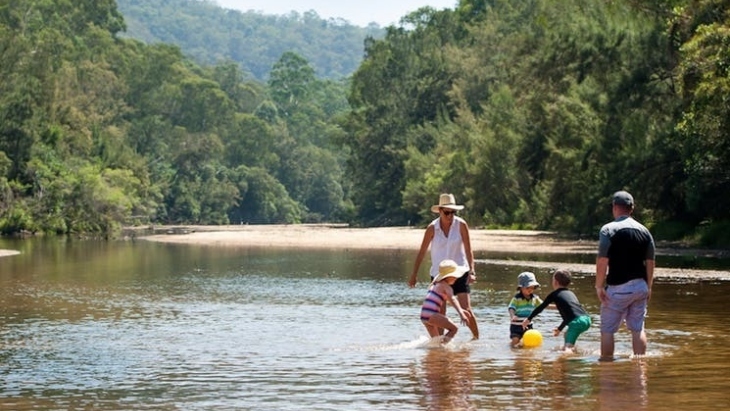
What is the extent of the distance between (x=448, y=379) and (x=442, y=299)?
2.84 m

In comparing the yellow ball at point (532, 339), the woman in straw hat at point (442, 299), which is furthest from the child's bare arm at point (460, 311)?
the yellow ball at point (532, 339)

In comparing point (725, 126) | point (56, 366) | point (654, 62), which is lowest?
point (56, 366)

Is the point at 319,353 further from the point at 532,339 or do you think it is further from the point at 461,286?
the point at 532,339

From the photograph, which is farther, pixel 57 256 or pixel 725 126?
pixel 57 256

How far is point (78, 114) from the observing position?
90188mm

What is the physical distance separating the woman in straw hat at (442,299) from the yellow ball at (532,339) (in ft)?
2.42

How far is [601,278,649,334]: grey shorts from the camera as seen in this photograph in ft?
41.4

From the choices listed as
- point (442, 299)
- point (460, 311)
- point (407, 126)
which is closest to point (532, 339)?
point (460, 311)

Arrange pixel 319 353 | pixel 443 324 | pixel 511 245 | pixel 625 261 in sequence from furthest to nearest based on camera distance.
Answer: pixel 511 245 < pixel 443 324 < pixel 319 353 < pixel 625 261

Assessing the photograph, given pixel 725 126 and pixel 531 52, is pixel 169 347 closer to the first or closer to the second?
pixel 725 126

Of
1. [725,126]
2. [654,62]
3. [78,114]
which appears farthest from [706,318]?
[78,114]

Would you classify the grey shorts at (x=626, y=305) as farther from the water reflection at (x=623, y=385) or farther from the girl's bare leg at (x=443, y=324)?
the girl's bare leg at (x=443, y=324)

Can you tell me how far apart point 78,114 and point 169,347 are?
77400mm

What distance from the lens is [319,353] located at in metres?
14.5
